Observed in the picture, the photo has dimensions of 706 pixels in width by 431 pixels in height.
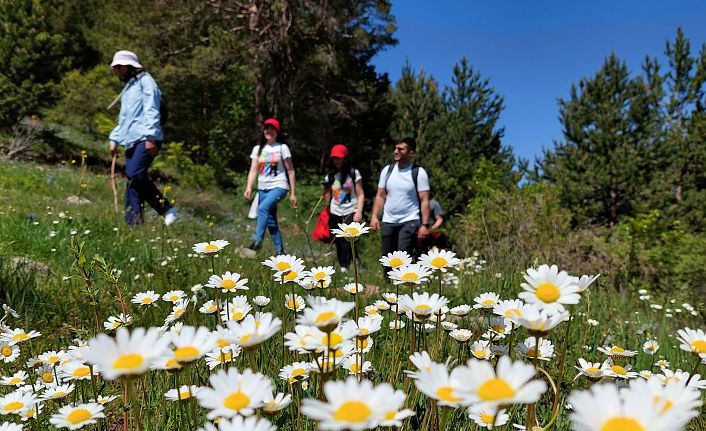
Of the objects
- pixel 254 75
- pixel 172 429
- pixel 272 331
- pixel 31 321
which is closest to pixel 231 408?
pixel 272 331

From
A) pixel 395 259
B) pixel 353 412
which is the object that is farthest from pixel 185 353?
pixel 395 259

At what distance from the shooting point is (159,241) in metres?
4.19

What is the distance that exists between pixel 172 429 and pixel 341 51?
15.9 meters

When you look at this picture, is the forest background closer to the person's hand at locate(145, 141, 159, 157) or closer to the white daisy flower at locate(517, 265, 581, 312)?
the person's hand at locate(145, 141, 159, 157)

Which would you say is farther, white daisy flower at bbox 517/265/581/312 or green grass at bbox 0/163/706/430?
green grass at bbox 0/163/706/430

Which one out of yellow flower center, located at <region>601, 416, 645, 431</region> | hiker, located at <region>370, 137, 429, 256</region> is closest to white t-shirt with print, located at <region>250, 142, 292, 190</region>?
hiker, located at <region>370, 137, 429, 256</region>

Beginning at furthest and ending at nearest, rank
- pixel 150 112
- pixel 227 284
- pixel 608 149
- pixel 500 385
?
pixel 608 149, pixel 150 112, pixel 227 284, pixel 500 385

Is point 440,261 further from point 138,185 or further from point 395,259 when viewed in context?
point 138,185

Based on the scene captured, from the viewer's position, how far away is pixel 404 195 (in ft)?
15.0

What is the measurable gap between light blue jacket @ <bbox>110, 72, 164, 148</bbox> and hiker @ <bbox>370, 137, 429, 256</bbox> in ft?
8.03

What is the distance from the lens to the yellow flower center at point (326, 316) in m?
0.78

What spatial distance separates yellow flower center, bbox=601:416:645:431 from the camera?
20.1 inches

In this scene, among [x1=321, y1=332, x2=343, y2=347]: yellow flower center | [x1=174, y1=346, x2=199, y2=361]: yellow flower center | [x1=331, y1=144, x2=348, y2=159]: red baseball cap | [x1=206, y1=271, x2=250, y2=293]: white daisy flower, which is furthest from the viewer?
[x1=331, y1=144, x2=348, y2=159]: red baseball cap

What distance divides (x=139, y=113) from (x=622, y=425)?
192 inches
